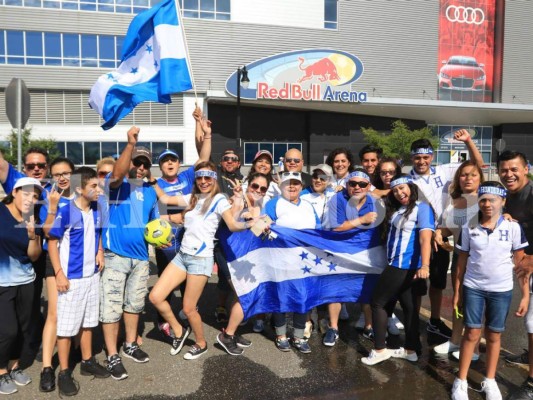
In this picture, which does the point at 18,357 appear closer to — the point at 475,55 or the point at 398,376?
the point at 398,376

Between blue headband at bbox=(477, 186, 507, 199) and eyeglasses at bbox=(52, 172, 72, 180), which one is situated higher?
A: eyeglasses at bbox=(52, 172, 72, 180)

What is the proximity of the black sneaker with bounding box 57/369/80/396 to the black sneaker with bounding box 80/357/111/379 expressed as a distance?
211mm

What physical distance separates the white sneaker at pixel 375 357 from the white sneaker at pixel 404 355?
3.9 inches

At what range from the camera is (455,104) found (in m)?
34.3

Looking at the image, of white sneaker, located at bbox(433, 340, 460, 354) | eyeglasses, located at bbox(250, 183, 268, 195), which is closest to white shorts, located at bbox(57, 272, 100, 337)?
eyeglasses, located at bbox(250, 183, 268, 195)

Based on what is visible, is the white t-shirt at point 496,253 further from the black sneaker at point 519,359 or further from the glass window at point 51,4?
the glass window at point 51,4

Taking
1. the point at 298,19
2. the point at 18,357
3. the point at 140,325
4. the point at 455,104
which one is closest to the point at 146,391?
the point at 18,357

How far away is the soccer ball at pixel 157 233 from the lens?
14.0 feet

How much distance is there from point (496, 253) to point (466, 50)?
132ft

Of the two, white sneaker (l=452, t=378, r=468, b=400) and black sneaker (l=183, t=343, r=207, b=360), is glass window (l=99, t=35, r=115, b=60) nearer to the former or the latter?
black sneaker (l=183, t=343, r=207, b=360)

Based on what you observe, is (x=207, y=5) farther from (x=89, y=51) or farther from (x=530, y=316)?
(x=530, y=316)

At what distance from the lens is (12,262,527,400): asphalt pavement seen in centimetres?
370

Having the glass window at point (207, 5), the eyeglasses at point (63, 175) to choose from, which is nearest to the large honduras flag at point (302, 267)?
the eyeglasses at point (63, 175)

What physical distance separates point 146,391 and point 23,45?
3016 centimetres
